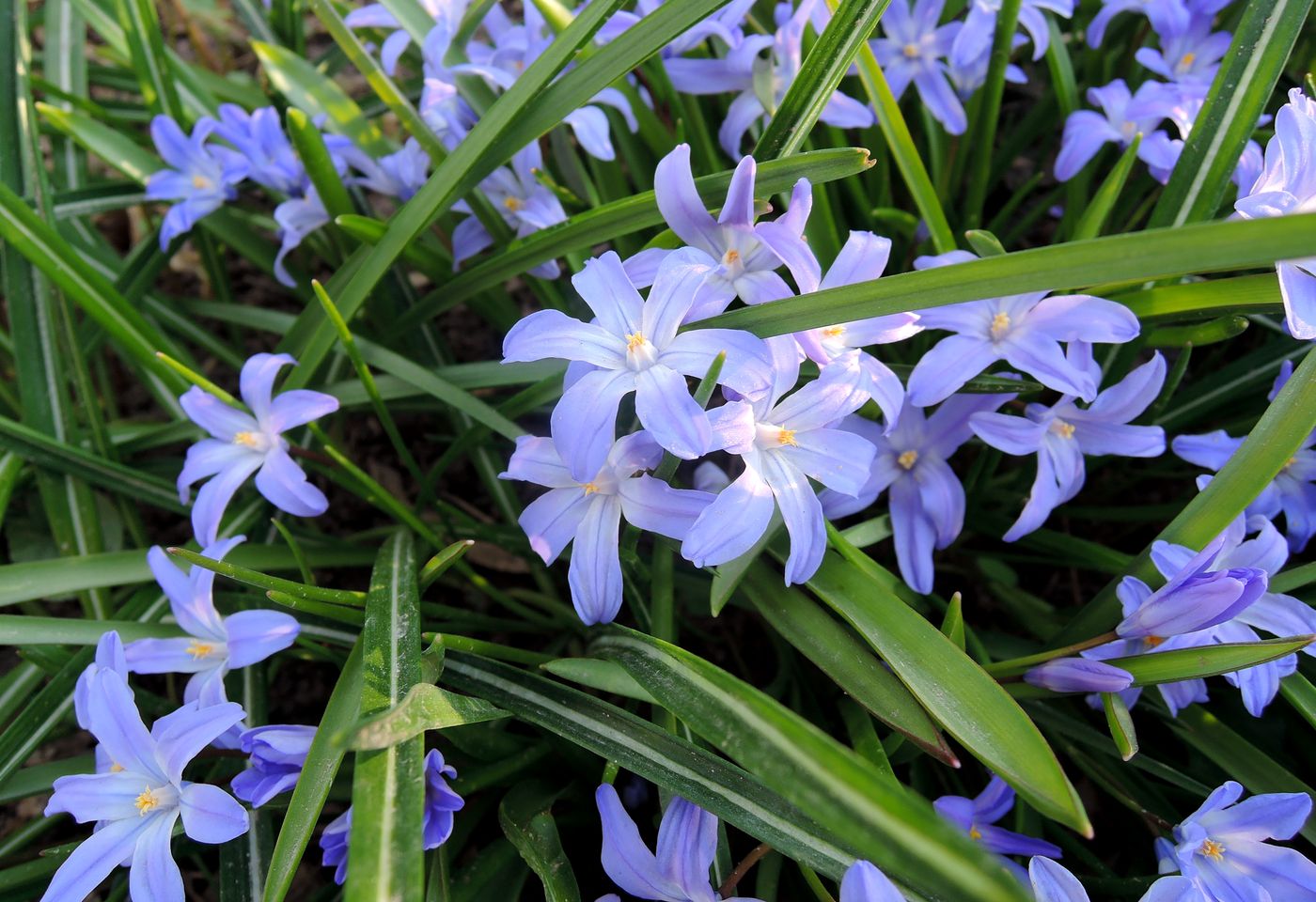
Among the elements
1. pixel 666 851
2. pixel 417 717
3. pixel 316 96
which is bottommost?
pixel 666 851

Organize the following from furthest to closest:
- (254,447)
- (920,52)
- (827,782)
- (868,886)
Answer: (920,52) < (254,447) < (868,886) < (827,782)

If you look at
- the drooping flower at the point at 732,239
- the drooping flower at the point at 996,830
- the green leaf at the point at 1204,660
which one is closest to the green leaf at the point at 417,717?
the drooping flower at the point at 732,239

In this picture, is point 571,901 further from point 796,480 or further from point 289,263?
point 289,263

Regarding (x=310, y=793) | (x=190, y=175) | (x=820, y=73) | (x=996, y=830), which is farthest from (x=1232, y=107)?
(x=190, y=175)

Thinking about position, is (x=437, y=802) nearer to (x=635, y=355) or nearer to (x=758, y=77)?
(x=635, y=355)

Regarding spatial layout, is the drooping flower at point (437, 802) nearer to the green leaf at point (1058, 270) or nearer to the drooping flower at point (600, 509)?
the drooping flower at point (600, 509)

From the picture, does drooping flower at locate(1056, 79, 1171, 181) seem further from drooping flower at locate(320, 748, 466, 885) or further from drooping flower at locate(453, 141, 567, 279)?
drooping flower at locate(320, 748, 466, 885)

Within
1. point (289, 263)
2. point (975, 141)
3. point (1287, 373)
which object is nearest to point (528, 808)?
point (1287, 373)
